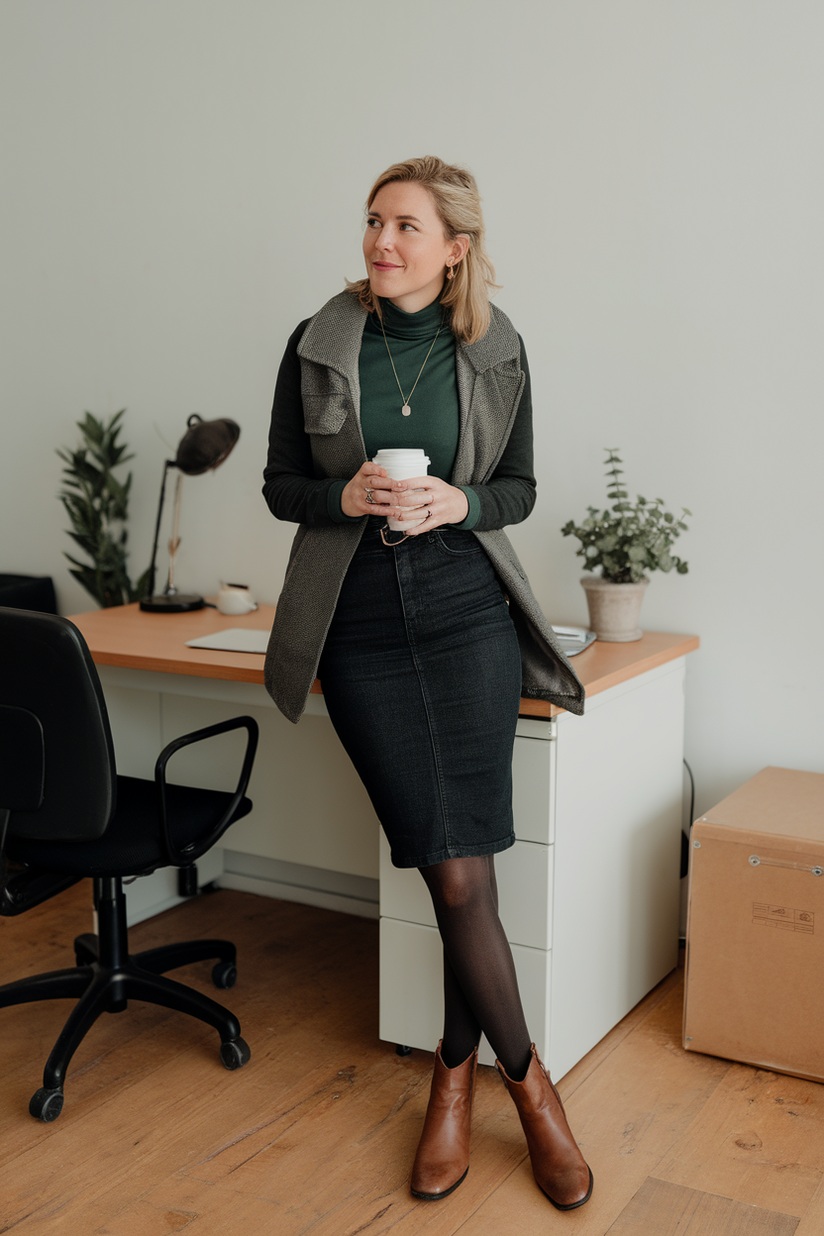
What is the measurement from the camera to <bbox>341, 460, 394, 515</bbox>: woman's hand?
1.62m

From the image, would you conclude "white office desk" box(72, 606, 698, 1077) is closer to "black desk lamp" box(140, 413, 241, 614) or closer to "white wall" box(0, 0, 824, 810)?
"black desk lamp" box(140, 413, 241, 614)

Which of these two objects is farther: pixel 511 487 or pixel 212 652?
pixel 212 652

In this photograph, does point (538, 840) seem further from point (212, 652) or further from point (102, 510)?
point (102, 510)

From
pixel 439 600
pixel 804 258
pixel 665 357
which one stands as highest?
pixel 804 258

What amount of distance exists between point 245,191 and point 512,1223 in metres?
2.47

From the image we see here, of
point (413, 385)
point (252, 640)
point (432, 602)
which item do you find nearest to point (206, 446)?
point (252, 640)

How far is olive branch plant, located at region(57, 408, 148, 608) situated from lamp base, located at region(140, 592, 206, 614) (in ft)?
0.98

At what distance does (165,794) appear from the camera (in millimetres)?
2014

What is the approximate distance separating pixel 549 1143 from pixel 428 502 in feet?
3.37

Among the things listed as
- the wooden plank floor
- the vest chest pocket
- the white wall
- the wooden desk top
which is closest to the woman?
the vest chest pocket

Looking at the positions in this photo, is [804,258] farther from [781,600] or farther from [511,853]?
[511,853]

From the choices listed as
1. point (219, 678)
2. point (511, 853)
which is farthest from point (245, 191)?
point (511, 853)

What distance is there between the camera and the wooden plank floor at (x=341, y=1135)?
1.66 m

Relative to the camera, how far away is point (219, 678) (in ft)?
7.30
